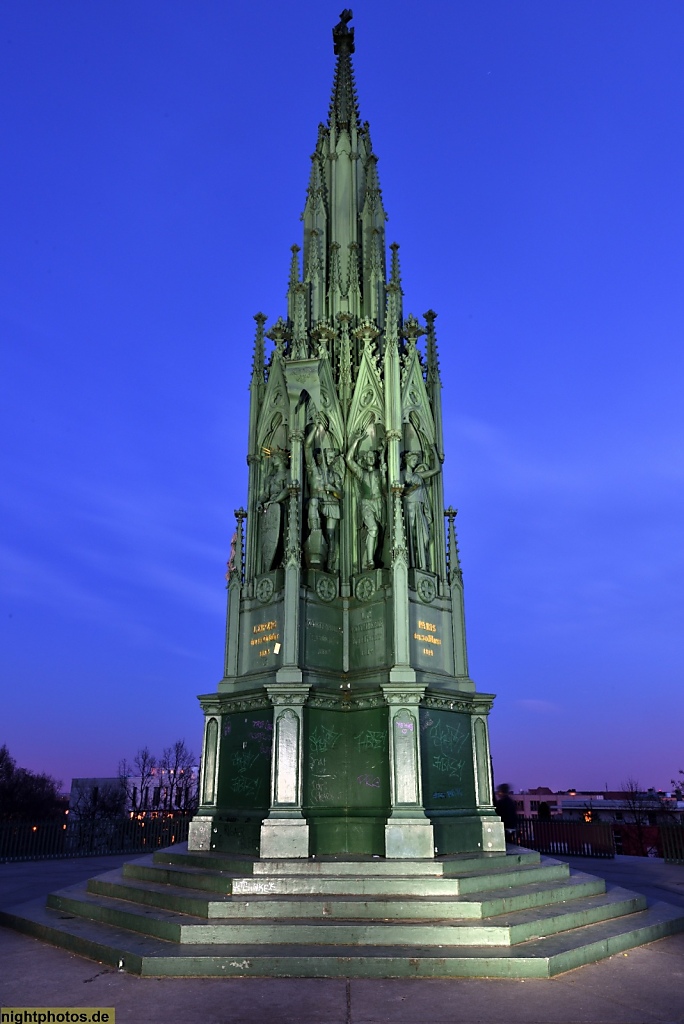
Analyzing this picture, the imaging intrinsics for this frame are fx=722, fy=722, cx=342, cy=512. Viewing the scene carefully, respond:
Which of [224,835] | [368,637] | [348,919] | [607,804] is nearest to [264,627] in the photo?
[368,637]

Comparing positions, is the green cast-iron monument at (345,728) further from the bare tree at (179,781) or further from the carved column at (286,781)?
the bare tree at (179,781)

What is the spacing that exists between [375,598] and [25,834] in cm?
1327

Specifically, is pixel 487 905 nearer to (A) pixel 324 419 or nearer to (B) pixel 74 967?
(B) pixel 74 967

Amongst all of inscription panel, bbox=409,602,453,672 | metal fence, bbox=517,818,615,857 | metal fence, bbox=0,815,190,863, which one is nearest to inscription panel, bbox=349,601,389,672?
inscription panel, bbox=409,602,453,672

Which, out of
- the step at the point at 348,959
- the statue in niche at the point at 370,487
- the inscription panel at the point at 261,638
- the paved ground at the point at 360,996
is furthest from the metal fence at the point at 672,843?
the inscription panel at the point at 261,638

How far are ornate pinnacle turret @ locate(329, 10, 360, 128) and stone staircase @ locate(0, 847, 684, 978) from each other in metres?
15.8

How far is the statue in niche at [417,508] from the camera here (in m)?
13.3

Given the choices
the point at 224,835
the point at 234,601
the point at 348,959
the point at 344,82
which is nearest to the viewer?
the point at 348,959

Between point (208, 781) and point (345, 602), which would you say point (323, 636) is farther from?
point (208, 781)

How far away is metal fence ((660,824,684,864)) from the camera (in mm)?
19922

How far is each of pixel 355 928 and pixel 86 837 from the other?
53.3 ft

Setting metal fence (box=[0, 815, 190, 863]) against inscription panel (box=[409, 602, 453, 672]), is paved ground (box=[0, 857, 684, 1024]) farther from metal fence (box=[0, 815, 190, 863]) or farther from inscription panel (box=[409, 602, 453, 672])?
metal fence (box=[0, 815, 190, 863])

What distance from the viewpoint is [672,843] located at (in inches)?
795

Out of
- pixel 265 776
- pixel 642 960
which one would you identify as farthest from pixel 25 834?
pixel 642 960
